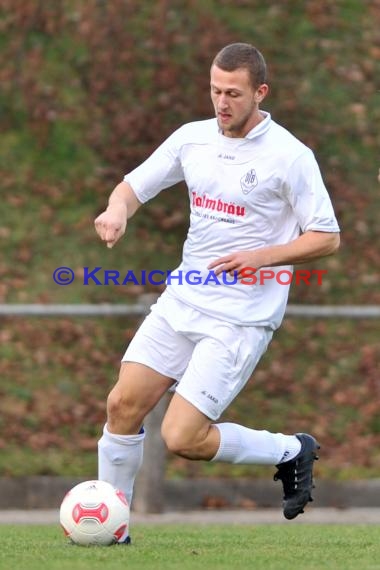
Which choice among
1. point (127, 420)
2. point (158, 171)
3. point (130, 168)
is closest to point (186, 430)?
point (127, 420)

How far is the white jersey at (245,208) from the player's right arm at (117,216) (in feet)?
1.01

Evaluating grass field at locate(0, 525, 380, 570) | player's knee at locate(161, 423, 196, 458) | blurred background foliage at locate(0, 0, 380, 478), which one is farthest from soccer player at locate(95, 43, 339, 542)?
blurred background foliage at locate(0, 0, 380, 478)

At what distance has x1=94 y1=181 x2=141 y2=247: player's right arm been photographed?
20.6 feet

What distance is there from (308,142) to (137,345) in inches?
253

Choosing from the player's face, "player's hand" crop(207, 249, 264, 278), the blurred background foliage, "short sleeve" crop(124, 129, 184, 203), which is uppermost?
the player's face

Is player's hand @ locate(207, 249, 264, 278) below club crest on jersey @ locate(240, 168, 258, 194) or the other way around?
below

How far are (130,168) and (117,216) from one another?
19.5 ft

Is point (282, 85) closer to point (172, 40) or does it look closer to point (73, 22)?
point (172, 40)

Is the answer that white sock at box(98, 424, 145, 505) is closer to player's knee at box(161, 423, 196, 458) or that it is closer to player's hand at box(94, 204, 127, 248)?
Result: player's knee at box(161, 423, 196, 458)

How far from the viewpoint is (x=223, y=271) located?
20.6 ft

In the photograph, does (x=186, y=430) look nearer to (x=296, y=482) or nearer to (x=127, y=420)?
(x=127, y=420)

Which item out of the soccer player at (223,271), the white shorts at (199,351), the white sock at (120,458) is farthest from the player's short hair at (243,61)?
the white sock at (120,458)

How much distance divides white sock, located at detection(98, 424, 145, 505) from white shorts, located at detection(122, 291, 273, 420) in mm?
384

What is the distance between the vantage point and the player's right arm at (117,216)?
6.28 metres
